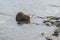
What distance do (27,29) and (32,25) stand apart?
83 centimetres

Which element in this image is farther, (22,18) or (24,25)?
(22,18)

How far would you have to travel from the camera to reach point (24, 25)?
1285 cm

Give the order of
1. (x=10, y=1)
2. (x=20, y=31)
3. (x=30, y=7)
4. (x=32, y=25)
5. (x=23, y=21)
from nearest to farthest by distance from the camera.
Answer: (x=20, y=31)
(x=32, y=25)
(x=23, y=21)
(x=30, y=7)
(x=10, y=1)

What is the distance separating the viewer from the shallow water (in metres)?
11.1

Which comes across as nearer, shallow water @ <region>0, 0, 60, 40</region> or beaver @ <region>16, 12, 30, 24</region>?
shallow water @ <region>0, 0, 60, 40</region>

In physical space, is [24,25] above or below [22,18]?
below

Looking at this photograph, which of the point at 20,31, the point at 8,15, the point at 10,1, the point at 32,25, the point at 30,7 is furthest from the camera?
the point at 10,1

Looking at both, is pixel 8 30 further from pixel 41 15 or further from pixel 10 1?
pixel 10 1

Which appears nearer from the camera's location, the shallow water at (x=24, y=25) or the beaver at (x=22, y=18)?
the shallow water at (x=24, y=25)

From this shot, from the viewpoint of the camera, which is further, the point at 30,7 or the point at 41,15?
the point at 30,7

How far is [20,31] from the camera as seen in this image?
11.7 metres

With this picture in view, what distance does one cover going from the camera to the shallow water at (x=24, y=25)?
1112 cm

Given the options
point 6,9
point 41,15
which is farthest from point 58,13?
point 6,9

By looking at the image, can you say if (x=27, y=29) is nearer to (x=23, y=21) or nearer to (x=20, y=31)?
(x=20, y=31)
